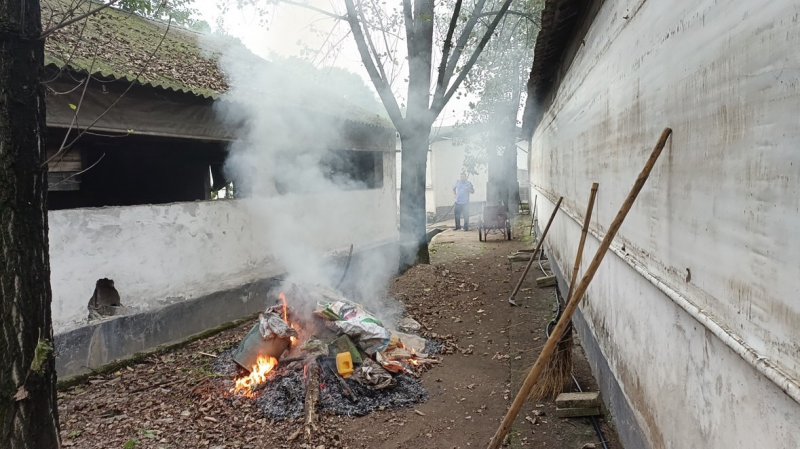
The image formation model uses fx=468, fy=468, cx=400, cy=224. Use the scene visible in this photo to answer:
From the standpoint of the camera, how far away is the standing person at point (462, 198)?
750 inches

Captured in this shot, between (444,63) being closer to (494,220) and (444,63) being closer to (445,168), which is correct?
(494,220)

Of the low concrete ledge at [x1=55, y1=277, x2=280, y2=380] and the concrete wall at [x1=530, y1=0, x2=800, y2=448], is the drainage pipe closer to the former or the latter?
the concrete wall at [x1=530, y1=0, x2=800, y2=448]

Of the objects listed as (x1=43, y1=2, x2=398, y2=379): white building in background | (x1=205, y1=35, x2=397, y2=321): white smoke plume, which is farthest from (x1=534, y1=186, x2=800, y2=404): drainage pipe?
(x1=205, y1=35, x2=397, y2=321): white smoke plume

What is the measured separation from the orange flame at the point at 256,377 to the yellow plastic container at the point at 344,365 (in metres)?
0.87

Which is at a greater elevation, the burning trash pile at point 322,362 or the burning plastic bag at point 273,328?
the burning plastic bag at point 273,328

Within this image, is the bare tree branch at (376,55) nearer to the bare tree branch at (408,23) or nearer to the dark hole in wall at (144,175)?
the bare tree branch at (408,23)

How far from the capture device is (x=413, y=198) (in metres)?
11.2

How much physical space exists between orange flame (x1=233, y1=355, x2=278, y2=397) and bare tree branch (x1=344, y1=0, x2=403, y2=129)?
6408 mm

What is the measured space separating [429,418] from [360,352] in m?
1.31

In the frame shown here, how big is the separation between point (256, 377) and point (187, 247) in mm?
2788

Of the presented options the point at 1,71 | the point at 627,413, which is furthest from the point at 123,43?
the point at 627,413

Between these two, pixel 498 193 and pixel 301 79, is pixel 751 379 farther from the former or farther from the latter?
pixel 498 193

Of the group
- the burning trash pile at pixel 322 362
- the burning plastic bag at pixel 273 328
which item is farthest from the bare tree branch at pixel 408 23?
the burning plastic bag at pixel 273 328

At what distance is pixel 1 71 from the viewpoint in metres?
2.52
